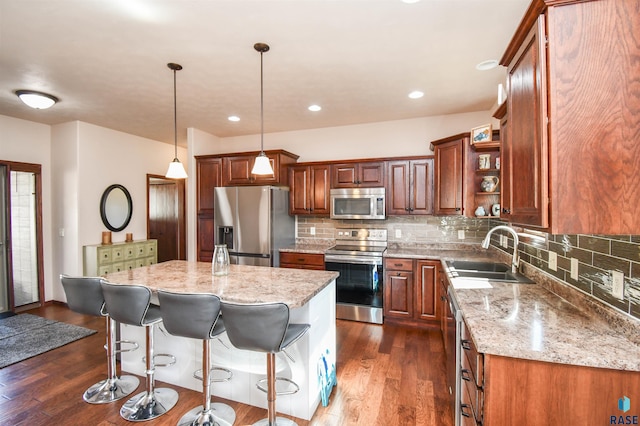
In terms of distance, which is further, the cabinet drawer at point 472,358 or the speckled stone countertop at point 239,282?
the speckled stone countertop at point 239,282

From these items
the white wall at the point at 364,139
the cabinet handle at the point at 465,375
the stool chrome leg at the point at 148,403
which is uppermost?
the white wall at the point at 364,139

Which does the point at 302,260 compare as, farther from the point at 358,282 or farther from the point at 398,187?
the point at 398,187

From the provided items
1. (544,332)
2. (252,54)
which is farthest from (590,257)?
(252,54)

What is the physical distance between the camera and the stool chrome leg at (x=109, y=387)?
2.25 m

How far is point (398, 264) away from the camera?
3.60 m

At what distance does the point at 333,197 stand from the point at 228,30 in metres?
2.40

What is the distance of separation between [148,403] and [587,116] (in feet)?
9.45

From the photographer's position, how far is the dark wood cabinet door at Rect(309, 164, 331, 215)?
166 inches

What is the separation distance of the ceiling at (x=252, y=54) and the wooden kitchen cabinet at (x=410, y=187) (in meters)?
0.67

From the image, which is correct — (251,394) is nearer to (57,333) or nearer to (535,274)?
(535,274)

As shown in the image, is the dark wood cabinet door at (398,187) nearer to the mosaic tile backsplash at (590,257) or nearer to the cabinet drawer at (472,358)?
the mosaic tile backsplash at (590,257)

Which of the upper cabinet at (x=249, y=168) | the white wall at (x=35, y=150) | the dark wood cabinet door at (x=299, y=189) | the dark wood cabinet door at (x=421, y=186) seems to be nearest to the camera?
the dark wood cabinet door at (x=421, y=186)

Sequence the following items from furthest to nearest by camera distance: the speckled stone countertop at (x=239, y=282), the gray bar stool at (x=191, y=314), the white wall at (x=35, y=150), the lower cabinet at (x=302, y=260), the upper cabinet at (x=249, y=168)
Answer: the upper cabinet at (x=249, y=168) < the white wall at (x=35, y=150) < the lower cabinet at (x=302, y=260) < the speckled stone countertop at (x=239, y=282) < the gray bar stool at (x=191, y=314)

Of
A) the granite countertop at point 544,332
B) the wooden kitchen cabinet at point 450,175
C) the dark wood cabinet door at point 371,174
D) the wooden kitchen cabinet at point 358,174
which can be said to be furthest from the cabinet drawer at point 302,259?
the granite countertop at point 544,332
